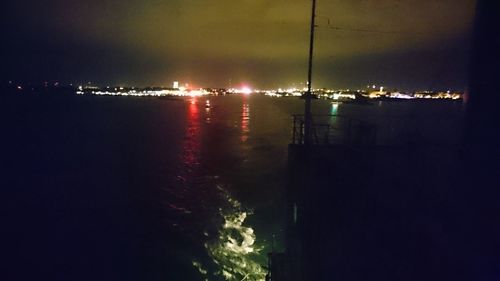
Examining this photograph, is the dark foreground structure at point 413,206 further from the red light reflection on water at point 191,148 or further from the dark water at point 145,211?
the red light reflection on water at point 191,148

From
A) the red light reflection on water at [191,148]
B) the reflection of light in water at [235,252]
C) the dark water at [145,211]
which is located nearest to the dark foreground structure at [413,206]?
the dark water at [145,211]

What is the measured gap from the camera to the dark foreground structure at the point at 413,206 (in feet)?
26.7

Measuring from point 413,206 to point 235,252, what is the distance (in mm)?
14748

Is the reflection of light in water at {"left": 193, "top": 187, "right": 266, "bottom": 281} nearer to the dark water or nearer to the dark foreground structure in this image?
the dark water

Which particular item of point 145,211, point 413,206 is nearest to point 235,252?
point 145,211

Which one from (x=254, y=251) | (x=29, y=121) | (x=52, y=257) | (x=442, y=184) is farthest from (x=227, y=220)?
(x=29, y=121)

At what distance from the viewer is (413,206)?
983cm

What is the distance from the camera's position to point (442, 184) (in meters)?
10.9

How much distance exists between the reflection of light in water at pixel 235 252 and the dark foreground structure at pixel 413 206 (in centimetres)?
652

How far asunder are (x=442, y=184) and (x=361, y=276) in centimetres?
451

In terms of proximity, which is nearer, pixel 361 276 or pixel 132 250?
pixel 361 276

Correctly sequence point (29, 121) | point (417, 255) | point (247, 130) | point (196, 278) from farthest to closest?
point (29, 121), point (247, 130), point (196, 278), point (417, 255)

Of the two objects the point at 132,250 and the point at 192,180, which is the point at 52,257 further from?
the point at 192,180

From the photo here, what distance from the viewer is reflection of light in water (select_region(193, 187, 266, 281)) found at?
66.6 ft
